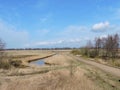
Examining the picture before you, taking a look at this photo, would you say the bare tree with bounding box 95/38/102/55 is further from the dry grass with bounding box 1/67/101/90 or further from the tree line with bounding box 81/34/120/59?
the dry grass with bounding box 1/67/101/90

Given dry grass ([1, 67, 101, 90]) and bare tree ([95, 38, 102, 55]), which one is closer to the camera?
dry grass ([1, 67, 101, 90])

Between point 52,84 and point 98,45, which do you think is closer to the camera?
point 52,84

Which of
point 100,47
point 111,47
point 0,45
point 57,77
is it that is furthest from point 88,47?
point 57,77

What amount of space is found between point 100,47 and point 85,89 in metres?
61.7

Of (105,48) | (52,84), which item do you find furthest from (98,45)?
(52,84)

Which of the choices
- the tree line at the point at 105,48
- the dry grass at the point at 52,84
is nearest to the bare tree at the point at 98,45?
the tree line at the point at 105,48

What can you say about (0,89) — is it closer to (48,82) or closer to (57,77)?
(48,82)

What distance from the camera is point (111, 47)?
2483 inches

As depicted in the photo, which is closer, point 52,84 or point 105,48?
point 52,84

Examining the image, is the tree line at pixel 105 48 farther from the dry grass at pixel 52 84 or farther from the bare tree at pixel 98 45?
the dry grass at pixel 52 84

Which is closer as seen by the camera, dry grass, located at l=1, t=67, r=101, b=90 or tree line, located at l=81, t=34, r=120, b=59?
dry grass, located at l=1, t=67, r=101, b=90

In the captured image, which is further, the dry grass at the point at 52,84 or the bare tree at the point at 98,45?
the bare tree at the point at 98,45

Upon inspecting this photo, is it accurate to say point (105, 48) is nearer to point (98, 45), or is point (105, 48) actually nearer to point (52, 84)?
point (98, 45)

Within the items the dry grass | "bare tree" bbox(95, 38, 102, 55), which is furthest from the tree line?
the dry grass
